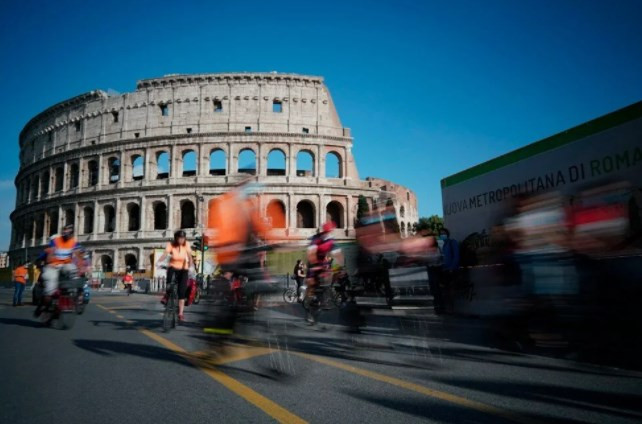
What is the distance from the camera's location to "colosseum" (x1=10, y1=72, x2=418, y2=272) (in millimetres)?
39844

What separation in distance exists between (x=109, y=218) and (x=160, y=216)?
18.8 ft

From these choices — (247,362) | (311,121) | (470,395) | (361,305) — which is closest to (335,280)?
(361,305)

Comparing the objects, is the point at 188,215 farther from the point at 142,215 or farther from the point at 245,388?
the point at 245,388

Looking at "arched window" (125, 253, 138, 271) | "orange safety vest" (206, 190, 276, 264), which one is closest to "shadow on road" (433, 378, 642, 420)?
"orange safety vest" (206, 190, 276, 264)

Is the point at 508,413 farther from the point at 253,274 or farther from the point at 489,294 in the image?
the point at 489,294

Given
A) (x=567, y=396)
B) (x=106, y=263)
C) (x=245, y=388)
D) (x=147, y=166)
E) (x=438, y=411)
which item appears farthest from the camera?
(x=147, y=166)

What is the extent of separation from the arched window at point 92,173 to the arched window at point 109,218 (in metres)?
4.21

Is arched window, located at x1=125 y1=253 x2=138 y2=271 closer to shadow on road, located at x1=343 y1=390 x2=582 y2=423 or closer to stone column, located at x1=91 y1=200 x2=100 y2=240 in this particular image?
stone column, located at x1=91 y1=200 x2=100 y2=240

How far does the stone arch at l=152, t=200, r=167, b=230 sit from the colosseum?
0.62 feet

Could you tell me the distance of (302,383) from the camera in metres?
3.25

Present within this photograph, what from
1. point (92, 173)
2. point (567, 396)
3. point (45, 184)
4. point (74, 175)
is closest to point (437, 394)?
point (567, 396)

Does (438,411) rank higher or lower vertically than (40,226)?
lower

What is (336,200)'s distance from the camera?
41.0 metres

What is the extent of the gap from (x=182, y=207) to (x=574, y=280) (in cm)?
4195
